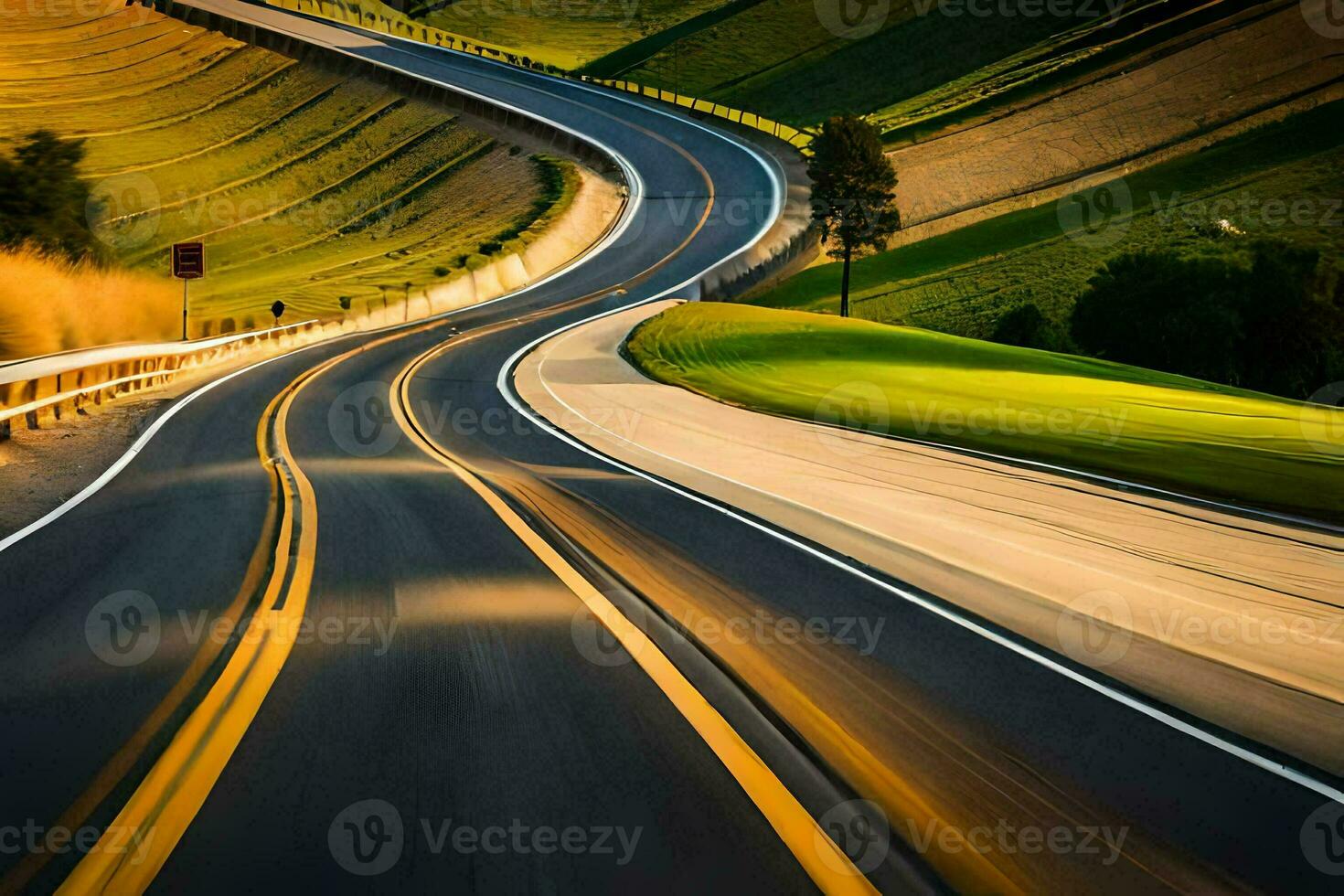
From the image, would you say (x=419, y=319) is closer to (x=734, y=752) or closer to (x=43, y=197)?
(x=43, y=197)

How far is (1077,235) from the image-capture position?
2694 inches

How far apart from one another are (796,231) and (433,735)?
57221mm

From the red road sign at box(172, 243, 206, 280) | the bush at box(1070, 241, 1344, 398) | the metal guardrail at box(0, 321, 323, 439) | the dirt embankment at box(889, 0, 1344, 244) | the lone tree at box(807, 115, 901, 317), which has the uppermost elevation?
the dirt embankment at box(889, 0, 1344, 244)

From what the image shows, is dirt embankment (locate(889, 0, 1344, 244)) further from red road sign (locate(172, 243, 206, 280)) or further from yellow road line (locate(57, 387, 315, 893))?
yellow road line (locate(57, 387, 315, 893))

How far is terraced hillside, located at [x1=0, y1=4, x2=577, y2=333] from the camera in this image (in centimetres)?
6141

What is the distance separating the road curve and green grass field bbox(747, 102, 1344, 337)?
160 feet

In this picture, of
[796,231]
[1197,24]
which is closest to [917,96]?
[1197,24]

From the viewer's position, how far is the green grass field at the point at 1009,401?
1537 centimetres

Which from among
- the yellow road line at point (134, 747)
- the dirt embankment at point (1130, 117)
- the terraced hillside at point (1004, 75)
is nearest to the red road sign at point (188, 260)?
the yellow road line at point (134, 747)

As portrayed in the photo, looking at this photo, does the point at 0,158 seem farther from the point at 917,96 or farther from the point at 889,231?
the point at 917,96

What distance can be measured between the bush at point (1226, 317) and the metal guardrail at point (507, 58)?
31204mm

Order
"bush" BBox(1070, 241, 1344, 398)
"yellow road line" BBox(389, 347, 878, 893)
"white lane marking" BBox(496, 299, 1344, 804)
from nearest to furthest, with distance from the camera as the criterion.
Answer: "yellow road line" BBox(389, 347, 878, 893) → "white lane marking" BBox(496, 299, 1344, 804) → "bush" BBox(1070, 241, 1344, 398)

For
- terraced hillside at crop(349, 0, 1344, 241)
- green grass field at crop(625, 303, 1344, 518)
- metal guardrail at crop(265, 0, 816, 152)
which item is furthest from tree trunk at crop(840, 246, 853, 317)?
metal guardrail at crop(265, 0, 816, 152)

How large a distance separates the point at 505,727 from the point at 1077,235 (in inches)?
2736
